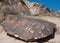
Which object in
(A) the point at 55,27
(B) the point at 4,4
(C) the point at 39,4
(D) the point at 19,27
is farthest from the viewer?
(C) the point at 39,4

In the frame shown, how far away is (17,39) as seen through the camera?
10.2m

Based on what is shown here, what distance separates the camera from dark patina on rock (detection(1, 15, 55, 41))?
10062mm

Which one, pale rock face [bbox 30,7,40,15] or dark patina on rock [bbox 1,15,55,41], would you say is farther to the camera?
pale rock face [bbox 30,7,40,15]

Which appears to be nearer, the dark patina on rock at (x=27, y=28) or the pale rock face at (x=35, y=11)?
the dark patina on rock at (x=27, y=28)

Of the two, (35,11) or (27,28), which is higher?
(35,11)

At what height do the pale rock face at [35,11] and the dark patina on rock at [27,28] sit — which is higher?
the pale rock face at [35,11]

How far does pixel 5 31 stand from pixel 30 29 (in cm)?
140

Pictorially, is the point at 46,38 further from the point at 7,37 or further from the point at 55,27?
the point at 7,37

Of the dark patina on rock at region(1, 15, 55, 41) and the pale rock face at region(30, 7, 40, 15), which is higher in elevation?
the pale rock face at region(30, 7, 40, 15)

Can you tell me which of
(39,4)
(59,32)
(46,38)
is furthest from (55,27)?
(39,4)

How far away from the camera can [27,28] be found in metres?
10.5

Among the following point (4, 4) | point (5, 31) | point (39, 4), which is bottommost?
point (5, 31)

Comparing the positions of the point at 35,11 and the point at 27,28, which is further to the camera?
the point at 35,11

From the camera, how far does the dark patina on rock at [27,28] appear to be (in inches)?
396
